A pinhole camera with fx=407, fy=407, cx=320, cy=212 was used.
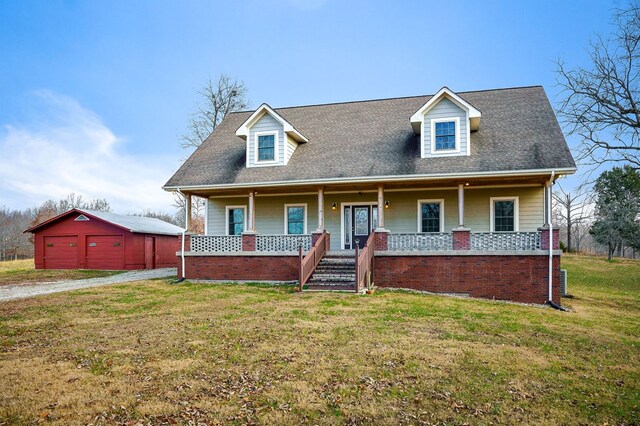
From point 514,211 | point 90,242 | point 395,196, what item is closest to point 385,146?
point 395,196

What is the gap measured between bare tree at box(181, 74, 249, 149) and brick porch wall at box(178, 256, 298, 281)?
54.9 ft

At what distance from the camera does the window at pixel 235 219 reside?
18380mm

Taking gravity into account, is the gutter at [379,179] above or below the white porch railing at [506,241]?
above

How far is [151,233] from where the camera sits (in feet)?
84.0

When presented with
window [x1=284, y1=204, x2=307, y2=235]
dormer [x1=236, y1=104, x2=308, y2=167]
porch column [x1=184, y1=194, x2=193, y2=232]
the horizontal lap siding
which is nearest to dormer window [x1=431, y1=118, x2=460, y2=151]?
the horizontal lap siding

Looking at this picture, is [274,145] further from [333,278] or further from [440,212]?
[440,212]

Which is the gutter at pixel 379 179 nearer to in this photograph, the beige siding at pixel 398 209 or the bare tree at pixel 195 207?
the beige siding at pixel 398 209

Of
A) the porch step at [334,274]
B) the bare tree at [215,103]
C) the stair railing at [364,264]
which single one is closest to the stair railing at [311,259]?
the porch step at [334,274]

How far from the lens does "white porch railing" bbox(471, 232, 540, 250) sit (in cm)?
1340

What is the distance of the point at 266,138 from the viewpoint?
679 inches

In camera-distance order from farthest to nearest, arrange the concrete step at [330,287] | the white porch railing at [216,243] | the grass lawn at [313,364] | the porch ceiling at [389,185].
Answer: the white porch railing at [216,243] < the porch ceiling at [389,185] < the concrete step at [330,287] < the grass lawn at [313,364]

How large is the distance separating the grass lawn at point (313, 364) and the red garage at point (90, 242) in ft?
43.6

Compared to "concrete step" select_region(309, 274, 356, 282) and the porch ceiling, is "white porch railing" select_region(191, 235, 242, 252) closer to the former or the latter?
the porch ceiling

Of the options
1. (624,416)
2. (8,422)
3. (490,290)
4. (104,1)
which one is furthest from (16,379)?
(104,1)
